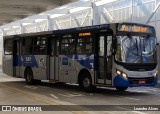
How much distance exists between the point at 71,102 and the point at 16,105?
6.36ft

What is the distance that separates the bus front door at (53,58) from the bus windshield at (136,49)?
4613 mm

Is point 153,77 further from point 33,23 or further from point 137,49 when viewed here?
point 33,23

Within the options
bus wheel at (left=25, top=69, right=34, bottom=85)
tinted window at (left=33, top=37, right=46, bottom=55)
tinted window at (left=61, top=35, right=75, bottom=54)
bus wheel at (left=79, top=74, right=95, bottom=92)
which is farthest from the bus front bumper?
bus wheel at (left=25, top=69, right=34, bottom=85)

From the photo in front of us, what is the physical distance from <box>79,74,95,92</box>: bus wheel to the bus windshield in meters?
1.97

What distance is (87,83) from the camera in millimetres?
16703

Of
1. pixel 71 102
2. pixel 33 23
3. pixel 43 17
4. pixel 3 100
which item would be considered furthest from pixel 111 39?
pixel 33 23

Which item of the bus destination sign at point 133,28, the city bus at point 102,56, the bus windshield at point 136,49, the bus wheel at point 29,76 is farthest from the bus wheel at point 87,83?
the bus wheel at point 29,76

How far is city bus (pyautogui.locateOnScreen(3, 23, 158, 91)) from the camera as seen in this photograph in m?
15.2

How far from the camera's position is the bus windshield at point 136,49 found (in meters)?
15.2

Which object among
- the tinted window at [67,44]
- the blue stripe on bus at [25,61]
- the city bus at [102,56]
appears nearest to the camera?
the city bus at [102,56]

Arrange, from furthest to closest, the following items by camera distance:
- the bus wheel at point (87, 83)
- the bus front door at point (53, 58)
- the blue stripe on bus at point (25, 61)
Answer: the blue stripe on bus at point (25, 61)
the bus front door at point (53, 58)
the bus wheel at point (87, 83)

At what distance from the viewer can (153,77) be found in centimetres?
1585

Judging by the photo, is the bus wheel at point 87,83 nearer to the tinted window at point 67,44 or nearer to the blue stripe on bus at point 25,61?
the tinted window at point 67,44

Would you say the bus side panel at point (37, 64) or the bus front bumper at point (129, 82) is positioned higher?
the bus side panel at point (37, 64)
